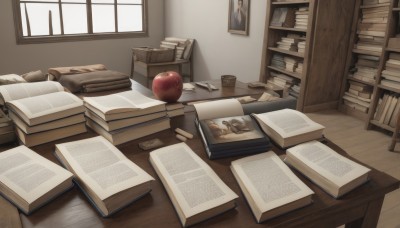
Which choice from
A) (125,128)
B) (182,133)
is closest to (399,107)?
(182,133)

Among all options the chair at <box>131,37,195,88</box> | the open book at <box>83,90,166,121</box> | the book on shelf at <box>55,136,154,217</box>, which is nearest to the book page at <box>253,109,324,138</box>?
the open book at <box>83,90,166,121</box>

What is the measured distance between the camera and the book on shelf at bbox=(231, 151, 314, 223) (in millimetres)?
810

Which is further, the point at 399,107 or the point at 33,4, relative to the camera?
the point at 33,4

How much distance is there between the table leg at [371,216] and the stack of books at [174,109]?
2.69ft

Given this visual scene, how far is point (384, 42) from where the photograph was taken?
294cm

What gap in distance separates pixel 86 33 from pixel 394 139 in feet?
13.6

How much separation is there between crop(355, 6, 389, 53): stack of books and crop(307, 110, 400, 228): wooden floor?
30.0 inches

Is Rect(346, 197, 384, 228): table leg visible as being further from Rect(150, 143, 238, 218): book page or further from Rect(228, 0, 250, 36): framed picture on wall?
Rect(228, 0, 250, 36): framed picture on wall

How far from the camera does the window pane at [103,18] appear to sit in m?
4.90

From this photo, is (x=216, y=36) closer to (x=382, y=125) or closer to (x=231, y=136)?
(x=382, y=125)

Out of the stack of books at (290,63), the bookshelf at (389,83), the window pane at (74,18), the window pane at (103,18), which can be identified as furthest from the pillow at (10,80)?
the window pane at (103,18)

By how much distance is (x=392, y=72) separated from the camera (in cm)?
292

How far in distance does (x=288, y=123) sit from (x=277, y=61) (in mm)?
2821

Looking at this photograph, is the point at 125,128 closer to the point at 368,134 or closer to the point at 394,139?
the point at 394,139
